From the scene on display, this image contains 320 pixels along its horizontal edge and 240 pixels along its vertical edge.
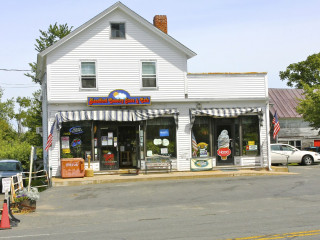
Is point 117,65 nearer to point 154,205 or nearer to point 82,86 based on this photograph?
point 82,86

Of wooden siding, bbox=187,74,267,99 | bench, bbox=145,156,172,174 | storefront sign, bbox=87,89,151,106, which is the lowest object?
bench, bbox=145,156,172,174

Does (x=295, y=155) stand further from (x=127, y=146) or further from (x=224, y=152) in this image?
(x=127, y=146)

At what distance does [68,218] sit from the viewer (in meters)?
13.0

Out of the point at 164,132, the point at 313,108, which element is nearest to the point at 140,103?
the point at 164,132

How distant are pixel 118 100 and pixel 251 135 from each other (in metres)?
7.53

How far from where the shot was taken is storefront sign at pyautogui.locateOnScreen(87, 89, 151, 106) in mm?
22406

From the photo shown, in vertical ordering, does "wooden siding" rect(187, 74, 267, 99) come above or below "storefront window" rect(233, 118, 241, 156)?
above

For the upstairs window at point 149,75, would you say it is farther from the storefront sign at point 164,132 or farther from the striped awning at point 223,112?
the striped awning at point 223,112

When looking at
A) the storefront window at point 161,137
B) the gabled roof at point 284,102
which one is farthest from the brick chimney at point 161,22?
the gabled roof at point 284,102

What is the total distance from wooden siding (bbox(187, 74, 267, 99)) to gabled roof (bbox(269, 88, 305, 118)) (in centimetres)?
1722

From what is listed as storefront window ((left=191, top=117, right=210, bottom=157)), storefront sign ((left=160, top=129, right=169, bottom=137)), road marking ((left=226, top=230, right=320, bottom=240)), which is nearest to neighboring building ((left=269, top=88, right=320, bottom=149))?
storefront window ((left=191, top=117, right=210, bottom=157))

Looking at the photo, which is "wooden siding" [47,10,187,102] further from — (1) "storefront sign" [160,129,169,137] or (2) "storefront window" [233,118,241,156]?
(2) "storefront window" [233,118,241,156]

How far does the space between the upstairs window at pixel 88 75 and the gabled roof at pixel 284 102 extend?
2240 cm

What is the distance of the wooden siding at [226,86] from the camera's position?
23.8 metres
